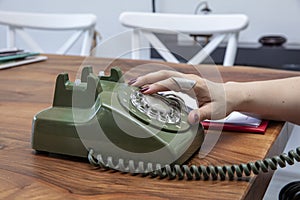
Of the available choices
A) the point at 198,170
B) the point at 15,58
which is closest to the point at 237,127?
the point at 198,170

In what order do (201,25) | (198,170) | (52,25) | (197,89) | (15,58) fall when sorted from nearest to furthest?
(198,170) → (197,89) → (15,58) → (201,25) → (52,25)

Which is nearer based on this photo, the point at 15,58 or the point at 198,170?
the point at 198,170

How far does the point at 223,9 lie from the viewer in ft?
9.58

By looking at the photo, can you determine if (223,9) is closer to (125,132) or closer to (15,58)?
(15,58)

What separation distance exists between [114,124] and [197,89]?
0.19 m

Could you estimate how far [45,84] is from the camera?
Result: 3.97 ft

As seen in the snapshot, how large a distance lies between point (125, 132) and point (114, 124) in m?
0.02

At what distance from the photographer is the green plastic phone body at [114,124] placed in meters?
0.63

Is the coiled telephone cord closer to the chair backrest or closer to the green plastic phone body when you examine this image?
the green plastic phone body

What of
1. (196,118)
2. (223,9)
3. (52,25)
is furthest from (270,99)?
(223,9)

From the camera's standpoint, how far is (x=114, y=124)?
0.64 m

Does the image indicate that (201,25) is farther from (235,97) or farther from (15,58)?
(235,97)

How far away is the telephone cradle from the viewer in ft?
2.05

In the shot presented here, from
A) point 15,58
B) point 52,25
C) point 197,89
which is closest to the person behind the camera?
point 197,89
